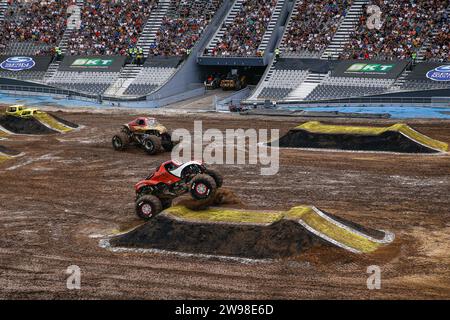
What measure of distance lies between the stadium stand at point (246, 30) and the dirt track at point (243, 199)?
17630 millimetres

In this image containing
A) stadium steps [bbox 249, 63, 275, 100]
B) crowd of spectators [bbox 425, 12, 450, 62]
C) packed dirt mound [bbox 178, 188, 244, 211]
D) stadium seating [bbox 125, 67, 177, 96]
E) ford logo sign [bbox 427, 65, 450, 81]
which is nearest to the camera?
packed dirt mound [bbox 178, 188, 244, 211]

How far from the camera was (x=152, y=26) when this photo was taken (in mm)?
51406

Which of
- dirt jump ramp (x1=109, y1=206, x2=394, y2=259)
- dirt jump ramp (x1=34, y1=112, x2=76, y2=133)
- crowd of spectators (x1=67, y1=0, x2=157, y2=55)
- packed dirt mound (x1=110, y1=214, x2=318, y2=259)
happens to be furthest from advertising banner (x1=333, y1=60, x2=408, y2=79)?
packed dirt mound (x1=110, y1=214, x2=318, y2=259)

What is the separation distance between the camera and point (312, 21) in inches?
1863

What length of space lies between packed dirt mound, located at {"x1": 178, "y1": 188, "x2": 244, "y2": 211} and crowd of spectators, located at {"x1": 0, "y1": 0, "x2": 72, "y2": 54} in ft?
120

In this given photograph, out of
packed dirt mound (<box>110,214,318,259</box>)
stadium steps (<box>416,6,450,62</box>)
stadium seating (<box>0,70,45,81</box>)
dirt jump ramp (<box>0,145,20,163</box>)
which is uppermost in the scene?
stadium steps (<box>416,6,450,62</box>)

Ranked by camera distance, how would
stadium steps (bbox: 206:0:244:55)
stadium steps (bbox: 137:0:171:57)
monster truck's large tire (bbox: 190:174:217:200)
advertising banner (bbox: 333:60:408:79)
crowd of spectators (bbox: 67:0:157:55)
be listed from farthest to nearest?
crowd of spectators (bbox: 67:0:157:55) < stadium steps (bbox: 137:0:171:57) < stadium steps (bbox: 206:0:244:55) < advertising banner (bbox: 333:60:408:79) < monster truck's large tire (bbox: 190:174:217:200)

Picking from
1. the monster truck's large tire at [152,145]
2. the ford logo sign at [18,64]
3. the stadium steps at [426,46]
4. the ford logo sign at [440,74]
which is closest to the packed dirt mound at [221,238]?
the monster truck's large tire at [152,145]

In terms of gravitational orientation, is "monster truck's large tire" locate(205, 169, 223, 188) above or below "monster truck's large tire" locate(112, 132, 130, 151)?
above

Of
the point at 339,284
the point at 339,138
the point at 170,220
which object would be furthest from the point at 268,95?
the point at 339,284

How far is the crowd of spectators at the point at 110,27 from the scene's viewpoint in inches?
2013

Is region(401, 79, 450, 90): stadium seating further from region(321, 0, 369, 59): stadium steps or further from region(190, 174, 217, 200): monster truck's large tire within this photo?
region(190, 174, 217, 200): monster truck's large tire

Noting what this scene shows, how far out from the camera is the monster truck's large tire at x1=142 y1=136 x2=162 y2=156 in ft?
92.1

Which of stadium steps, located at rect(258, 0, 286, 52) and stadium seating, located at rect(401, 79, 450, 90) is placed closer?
stadium seating, located at rect(401, 79, 450, 90)
